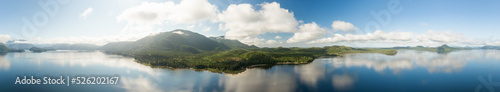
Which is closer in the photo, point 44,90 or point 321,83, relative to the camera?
point 44,90

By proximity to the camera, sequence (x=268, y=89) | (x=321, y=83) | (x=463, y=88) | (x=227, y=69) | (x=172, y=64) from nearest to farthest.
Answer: (x=268, y=89), (x=463, y=88), (x=321, y=83), (x=227, y=69), (x=172, y=64)

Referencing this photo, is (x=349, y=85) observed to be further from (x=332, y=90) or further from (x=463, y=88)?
(x=463, y=88)

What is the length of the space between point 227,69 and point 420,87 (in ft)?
236

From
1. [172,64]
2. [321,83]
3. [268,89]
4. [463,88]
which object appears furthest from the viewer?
[172,64]

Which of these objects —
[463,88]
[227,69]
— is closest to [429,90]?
[463,88]

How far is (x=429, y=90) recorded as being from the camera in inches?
2292

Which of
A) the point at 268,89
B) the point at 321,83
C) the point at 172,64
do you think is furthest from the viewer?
the point at 172,64

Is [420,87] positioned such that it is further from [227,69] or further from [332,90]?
[227,69]

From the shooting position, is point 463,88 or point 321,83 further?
point 321,83

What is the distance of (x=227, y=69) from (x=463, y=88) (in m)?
84.0

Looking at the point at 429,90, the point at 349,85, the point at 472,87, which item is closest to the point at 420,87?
the point at 429,90

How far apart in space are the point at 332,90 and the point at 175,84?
4900 centimetres

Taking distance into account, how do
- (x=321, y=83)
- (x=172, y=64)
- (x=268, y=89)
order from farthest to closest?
(x=172, y=64) < (x=321, y=83) < (x=268, y=89)

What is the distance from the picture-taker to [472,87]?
203 feet
